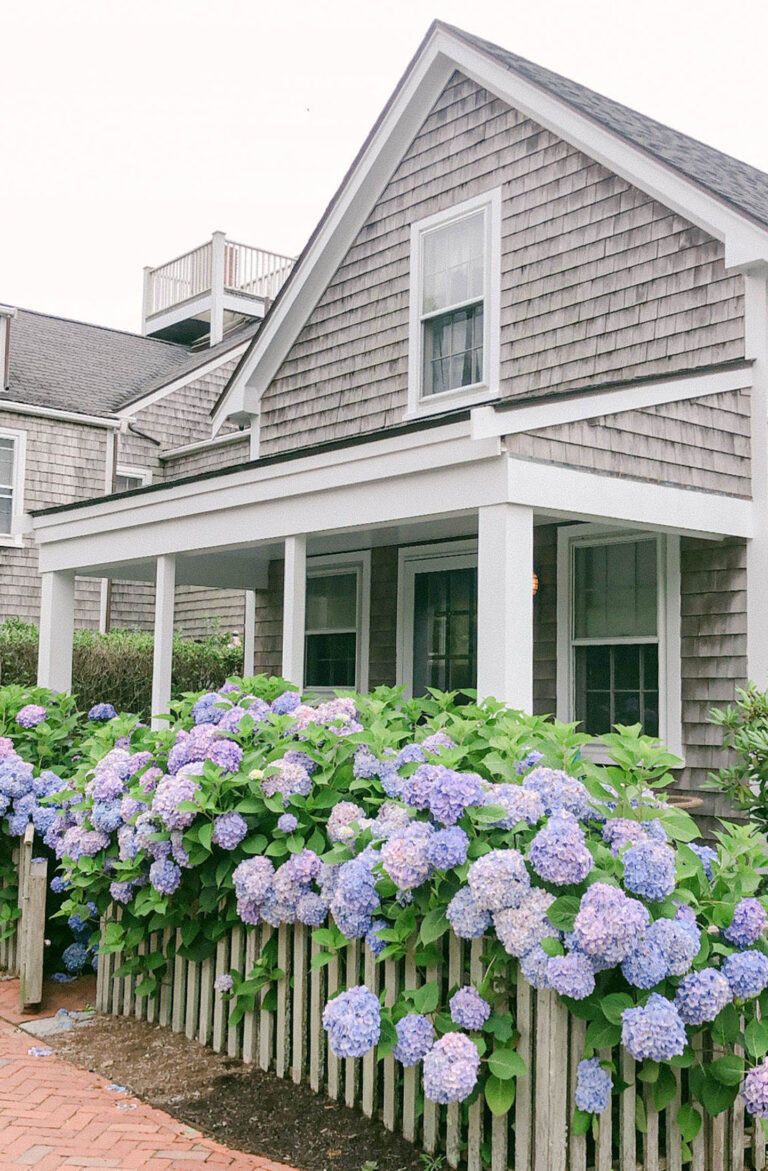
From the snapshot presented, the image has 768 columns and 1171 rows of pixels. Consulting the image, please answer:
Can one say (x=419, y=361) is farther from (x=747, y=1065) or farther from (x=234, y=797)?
(x=747, y=1065)

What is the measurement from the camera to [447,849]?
335cm

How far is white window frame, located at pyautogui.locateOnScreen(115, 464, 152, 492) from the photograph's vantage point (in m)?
19.8

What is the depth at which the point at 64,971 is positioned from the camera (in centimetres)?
584

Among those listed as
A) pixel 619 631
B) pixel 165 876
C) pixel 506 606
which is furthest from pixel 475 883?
pixel 619 631

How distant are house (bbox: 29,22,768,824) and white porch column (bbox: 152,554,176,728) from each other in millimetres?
26

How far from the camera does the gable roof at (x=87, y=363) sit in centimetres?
1917

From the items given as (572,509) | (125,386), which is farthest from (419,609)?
(125,386)

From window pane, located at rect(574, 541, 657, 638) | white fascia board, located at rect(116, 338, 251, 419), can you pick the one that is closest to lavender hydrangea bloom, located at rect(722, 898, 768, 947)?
window pane, located at rect(574, 541, 657, 638)

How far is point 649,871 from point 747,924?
395 millimetres

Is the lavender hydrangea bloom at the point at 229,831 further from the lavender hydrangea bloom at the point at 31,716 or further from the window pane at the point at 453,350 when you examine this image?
the window pane at the point at 453,350

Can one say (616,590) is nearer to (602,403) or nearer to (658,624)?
(658,624)

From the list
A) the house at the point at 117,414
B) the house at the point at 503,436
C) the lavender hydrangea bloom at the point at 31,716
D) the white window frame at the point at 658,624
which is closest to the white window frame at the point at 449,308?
the house at the point at 503,436

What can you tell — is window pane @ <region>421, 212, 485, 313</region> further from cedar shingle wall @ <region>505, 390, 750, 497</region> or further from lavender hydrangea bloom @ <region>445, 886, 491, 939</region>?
lavender hydrangea bloom @ <region>445, 886, 491, 939</region>

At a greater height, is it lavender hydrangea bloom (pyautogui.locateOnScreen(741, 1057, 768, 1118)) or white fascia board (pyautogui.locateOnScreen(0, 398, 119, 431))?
white fascia board (pyautogui.locateOnScreen(0, 398, 119, 431))
